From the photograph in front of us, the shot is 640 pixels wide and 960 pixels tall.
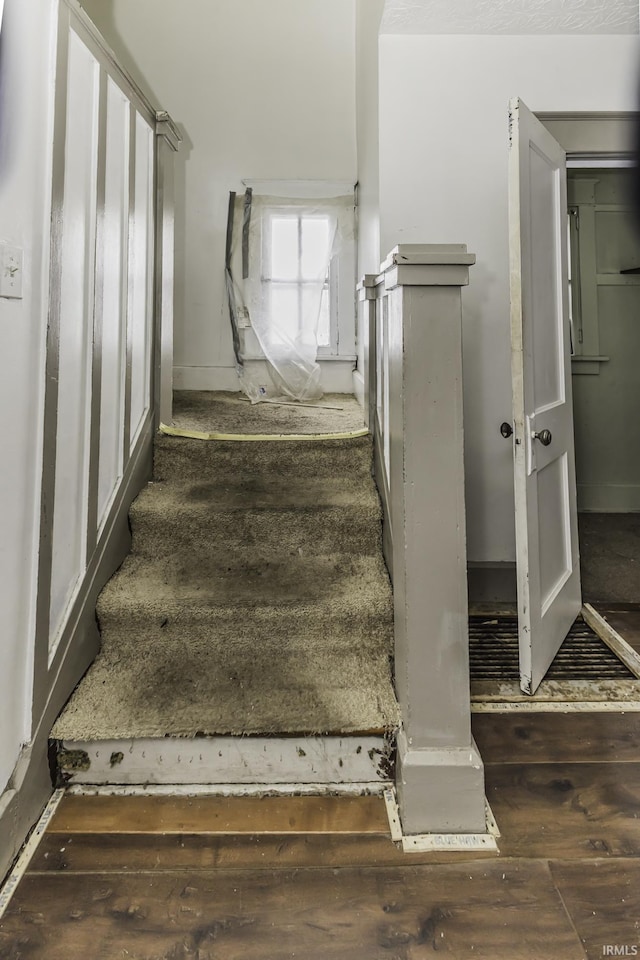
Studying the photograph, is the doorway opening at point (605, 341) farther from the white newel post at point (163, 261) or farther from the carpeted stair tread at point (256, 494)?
the white newel post at point (163, 261)

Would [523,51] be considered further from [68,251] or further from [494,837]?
[494,837]

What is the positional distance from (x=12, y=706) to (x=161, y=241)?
67.8 inches

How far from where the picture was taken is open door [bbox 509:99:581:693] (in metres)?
1.83

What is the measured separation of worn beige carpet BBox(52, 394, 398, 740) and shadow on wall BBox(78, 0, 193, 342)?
6.03 feet

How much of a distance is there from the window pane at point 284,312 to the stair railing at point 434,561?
7.23 feet

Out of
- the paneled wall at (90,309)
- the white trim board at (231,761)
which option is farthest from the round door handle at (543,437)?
the paneled wall at (90,309)

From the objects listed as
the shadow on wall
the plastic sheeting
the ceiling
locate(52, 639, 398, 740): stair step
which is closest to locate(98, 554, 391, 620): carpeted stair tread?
locate(52, 639, 398, 740): stair step

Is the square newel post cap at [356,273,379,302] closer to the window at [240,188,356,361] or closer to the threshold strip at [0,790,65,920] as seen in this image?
the window at [240,188,356,361]

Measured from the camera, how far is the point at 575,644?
7.27 ft

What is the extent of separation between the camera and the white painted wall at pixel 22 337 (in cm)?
125

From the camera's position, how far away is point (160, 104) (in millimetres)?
3588

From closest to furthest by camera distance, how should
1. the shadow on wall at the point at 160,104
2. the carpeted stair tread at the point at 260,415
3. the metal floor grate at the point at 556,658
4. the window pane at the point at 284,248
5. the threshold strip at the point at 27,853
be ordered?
the threshold strip at the point at 27,853 < the metal floor grate at the point at 556,658 < the carpeted stair tread at the point at 260,415 < the shadow on wall at the point at 160,104 < the window pane at the point at 284,248

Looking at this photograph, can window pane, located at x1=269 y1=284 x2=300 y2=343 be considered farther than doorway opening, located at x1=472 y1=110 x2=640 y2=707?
Yes

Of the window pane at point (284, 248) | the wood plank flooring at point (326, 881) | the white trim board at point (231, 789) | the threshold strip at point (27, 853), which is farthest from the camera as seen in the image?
the window pane at point (284, 248)
